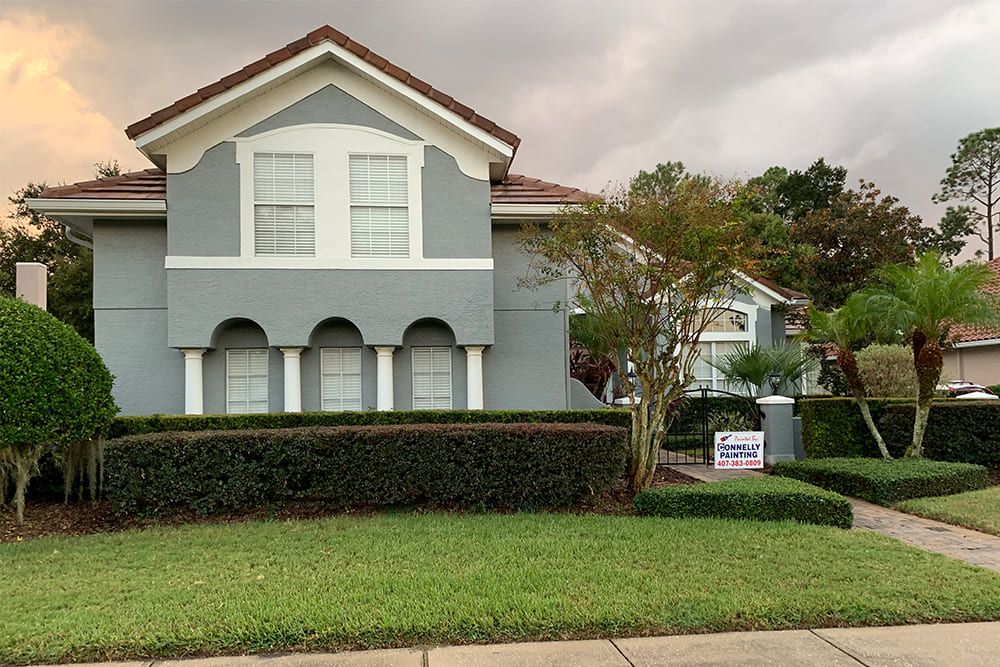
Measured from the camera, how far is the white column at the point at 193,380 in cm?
1088

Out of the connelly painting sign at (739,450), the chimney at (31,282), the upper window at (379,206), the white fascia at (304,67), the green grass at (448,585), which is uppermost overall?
the white fascia at (304,67)

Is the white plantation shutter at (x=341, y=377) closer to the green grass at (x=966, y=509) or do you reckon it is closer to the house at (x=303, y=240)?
the house at (x=303, y=240)

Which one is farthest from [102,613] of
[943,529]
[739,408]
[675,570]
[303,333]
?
[739,408]

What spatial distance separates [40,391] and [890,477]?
36.7ft

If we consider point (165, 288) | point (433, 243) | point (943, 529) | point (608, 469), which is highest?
point (433, 243)

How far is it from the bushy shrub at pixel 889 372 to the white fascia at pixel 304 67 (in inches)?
401

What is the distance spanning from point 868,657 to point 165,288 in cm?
1114

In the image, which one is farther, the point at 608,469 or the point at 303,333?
the point at 303,333

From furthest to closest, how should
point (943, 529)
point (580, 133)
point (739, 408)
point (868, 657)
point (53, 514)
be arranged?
point (580, 133)
point (739, 408)
point (53, 514)
point (943, 529)
point (868, 657)

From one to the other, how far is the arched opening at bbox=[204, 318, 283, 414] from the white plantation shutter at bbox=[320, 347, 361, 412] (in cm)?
76

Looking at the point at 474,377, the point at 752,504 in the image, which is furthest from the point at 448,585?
the point at 474,377

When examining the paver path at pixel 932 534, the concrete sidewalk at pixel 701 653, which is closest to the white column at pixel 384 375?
the concrete sidewalk at pixel 701 653

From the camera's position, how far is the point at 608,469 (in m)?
8.56

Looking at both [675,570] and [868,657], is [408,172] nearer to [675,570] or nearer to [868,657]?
[675,570]
